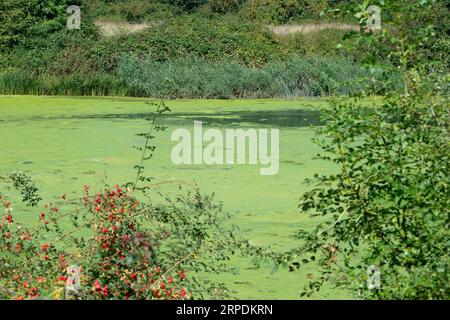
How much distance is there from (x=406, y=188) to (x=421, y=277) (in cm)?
29

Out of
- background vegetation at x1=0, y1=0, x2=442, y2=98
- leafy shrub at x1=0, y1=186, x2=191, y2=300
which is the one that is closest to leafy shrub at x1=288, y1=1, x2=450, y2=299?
leafy shrub at x1=0, y1=186, x2=191, y2=300

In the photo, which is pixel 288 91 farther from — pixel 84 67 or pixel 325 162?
pixel 325 162

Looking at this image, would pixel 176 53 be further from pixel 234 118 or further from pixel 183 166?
pixel 183 166

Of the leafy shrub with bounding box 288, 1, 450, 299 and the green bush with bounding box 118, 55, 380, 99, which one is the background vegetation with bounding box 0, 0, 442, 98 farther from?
the leafy shrub with bounding box 288, 1, 450, 299

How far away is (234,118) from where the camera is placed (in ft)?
31.5

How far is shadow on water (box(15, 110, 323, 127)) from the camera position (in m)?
9.12

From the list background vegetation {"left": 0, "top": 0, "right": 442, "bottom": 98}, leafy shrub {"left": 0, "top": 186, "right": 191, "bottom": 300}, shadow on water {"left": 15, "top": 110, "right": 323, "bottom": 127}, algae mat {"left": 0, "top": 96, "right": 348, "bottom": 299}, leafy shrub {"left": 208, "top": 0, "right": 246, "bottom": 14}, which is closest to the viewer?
leafy shrub {"left": 0, "top": 186, "right": 191, "bottom": 300}

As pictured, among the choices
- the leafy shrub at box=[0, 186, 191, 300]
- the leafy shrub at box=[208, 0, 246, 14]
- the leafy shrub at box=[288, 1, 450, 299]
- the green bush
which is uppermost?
the leafy shrub at box=[208, 0, 246, 14]

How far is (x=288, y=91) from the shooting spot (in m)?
12.5

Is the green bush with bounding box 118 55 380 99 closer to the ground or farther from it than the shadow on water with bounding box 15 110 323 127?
farther from it

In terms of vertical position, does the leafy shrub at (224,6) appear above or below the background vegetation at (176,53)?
above

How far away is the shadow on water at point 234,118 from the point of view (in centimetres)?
912

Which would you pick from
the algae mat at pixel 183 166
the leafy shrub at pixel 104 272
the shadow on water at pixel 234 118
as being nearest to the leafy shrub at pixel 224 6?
the algae mat at pixel 183 166

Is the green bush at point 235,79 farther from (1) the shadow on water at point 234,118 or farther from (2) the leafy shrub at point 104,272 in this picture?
(2) the leafy shrub at point 104,272
